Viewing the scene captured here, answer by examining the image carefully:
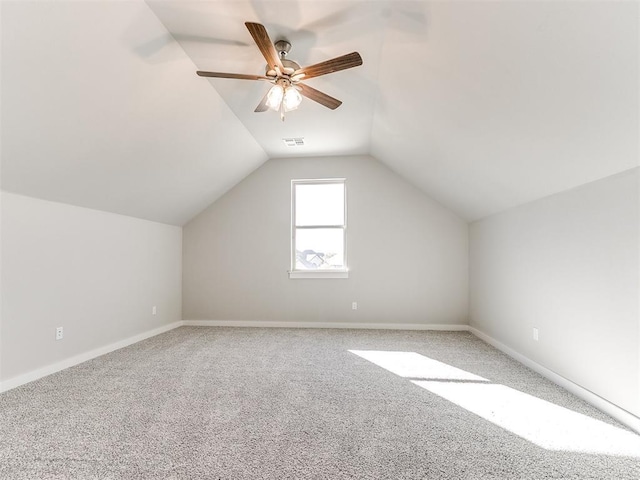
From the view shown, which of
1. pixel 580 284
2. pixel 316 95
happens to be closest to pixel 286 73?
pixel 316 95

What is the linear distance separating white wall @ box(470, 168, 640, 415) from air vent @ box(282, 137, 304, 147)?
8.51 ft

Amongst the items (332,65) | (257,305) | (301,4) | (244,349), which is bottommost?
(244,349)

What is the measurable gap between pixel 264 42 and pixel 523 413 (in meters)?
2.83

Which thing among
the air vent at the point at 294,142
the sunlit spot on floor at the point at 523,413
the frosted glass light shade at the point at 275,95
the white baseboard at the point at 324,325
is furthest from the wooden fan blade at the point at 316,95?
the white baseboard at the point at 324,325

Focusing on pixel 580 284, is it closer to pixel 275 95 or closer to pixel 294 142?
pixel 275 95

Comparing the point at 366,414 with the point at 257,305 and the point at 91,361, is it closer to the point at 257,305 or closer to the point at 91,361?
the point at 91,361

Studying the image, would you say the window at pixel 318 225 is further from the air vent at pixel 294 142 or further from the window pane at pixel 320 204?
the air vent at pixel 294 142

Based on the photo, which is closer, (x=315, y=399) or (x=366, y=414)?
(x=366, y=414)

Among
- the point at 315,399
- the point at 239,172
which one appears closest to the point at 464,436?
the point at 315,399

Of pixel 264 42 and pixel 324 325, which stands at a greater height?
pixel 264 42

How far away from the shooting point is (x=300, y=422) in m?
2.05

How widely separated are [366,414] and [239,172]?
3.68 meters

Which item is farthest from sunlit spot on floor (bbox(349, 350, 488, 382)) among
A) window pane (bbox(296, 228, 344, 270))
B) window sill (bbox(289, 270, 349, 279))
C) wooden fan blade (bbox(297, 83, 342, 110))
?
wooden fan blade (bbox(297, 83, 342, 110))

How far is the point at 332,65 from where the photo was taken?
80.6 inches
